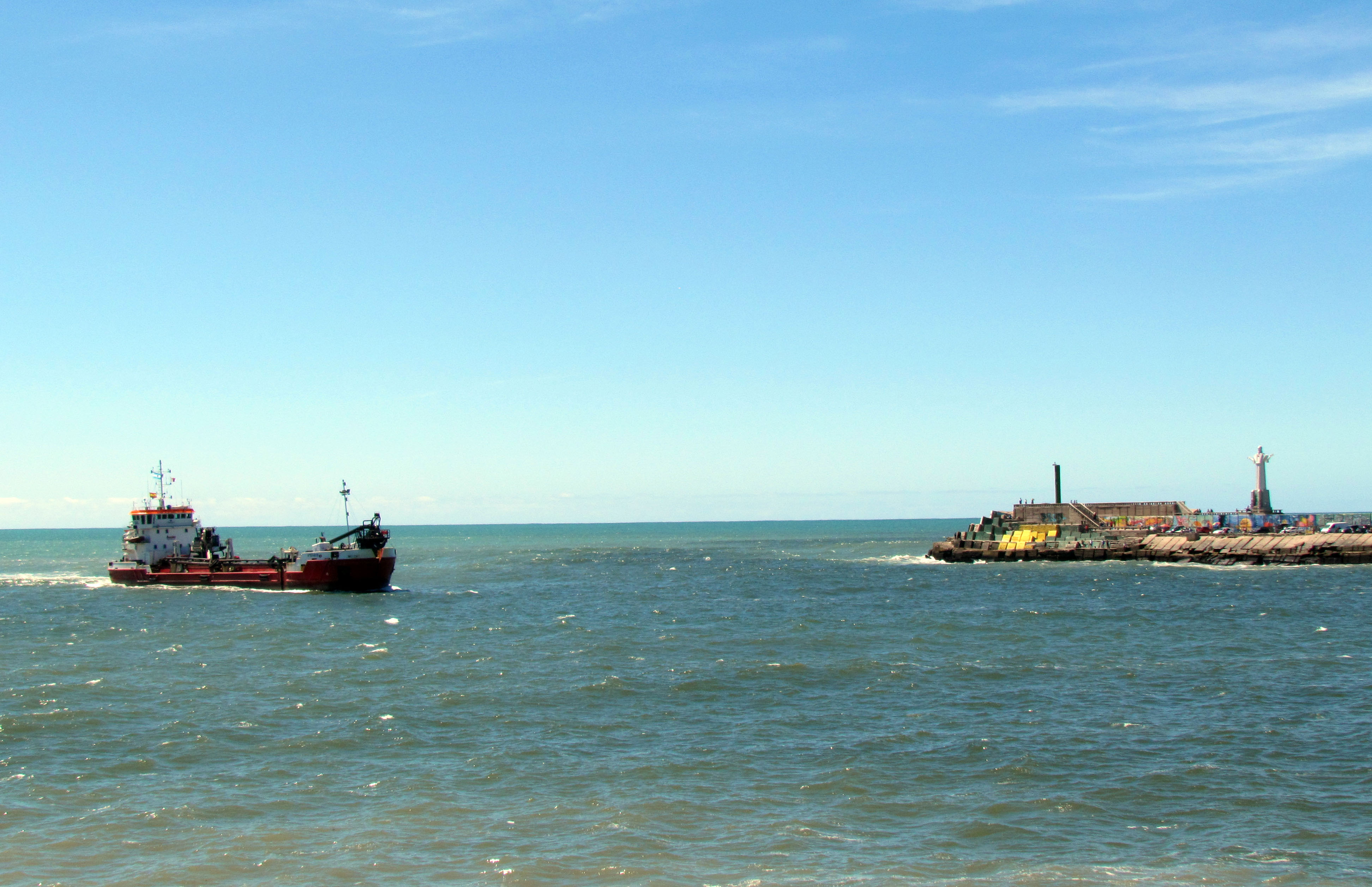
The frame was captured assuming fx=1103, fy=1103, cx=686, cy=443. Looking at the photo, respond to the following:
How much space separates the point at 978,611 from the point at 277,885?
4192 cm

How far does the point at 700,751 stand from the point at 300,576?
5266 cm

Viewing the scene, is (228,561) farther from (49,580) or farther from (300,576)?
(49,580)

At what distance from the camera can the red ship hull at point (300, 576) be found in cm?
6931

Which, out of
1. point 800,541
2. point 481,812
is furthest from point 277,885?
point 800,541

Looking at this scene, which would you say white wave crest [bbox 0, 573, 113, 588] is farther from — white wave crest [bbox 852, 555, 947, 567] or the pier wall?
the pier wall

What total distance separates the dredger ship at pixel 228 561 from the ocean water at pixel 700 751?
19.3m

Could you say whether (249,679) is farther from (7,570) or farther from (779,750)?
(7,570)

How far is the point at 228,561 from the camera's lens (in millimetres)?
75625

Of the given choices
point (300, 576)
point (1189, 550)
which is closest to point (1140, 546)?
point (1189, 550)

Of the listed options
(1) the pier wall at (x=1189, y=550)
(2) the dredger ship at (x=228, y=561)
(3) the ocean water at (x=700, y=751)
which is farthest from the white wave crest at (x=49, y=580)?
(1) the pier wall at (x=1189, y=550)

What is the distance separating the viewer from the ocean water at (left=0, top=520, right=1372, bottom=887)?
17.0 m

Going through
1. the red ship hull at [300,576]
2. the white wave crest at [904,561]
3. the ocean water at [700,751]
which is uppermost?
the red ship hull at [300,576]

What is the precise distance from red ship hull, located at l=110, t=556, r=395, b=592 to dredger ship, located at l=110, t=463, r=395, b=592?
34 millimetres

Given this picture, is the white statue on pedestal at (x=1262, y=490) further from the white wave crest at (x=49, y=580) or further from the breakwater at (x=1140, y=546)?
the white wave crest at (x=49, y=580)
